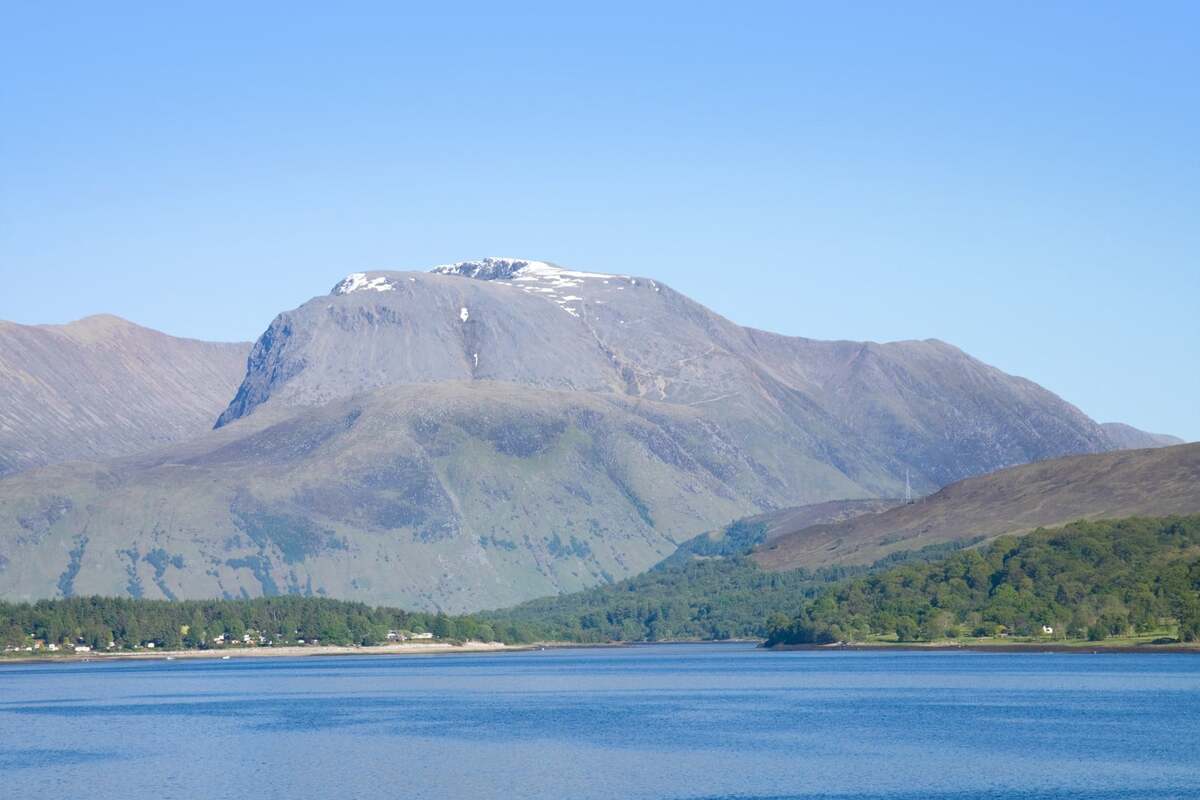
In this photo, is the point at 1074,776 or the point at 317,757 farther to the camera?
the point at 317,757

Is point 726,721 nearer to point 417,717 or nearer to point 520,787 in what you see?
point 417,717

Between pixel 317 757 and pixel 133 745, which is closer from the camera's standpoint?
pixel 317 757

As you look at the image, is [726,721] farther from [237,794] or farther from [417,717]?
[237,794]

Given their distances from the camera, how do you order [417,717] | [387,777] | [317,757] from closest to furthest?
[387,777] < [317,757] < [417,717]

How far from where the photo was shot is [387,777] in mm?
138500

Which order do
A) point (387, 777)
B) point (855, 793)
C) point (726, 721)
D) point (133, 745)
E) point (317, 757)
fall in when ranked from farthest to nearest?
point (726, 721)
point (133, 745)
point (317, 757)
point (387, 777)
point (855, 793)

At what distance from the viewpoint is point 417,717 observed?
197125 mm

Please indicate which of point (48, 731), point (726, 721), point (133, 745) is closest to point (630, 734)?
point (726, 721)

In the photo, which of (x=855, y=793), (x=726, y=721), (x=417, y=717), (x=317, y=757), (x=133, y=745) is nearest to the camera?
(x=855, y=793)

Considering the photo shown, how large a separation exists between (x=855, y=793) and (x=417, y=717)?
81594 millimetres

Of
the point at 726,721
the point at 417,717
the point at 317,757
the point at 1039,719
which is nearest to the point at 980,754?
the point at 1039,719

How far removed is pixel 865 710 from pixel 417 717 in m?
46.9

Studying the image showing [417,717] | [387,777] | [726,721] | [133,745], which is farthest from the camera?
[417,717]

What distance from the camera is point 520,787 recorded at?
430 ft
